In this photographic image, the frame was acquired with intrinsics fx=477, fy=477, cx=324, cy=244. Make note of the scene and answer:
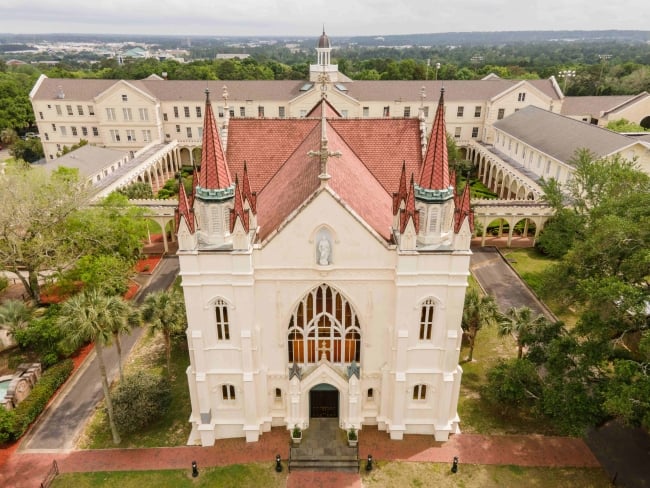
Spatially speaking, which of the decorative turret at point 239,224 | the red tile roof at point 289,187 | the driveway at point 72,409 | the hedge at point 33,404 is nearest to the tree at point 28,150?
the driveway at point 72,409

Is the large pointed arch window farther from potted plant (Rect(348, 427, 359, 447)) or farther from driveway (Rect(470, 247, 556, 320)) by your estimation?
driveway (Rect(470, 247, 556, 320))

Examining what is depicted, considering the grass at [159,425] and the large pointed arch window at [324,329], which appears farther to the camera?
the grass at [159,425]

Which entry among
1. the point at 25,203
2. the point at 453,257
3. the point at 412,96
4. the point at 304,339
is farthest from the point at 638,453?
the point at 412,96

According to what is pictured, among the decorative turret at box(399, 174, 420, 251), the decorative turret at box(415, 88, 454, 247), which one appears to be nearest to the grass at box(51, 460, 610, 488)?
the decorative turret at box(399, 174, 420, 251)

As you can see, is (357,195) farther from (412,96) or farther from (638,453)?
(412,96)

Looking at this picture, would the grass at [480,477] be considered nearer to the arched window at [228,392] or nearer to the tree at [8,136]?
the arched window at [228,392]
